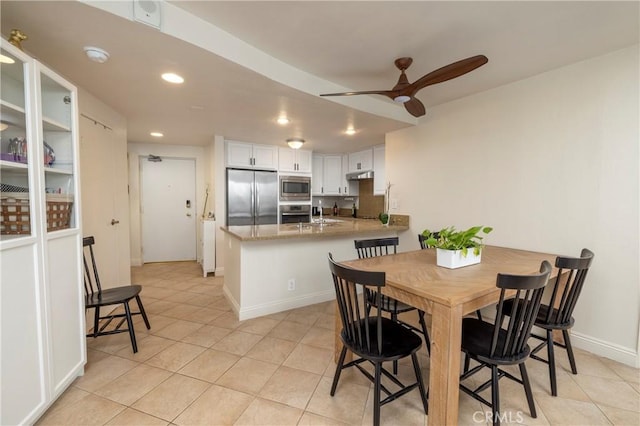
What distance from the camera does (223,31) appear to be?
5.90 feet

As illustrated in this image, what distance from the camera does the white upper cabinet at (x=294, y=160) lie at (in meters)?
4.84

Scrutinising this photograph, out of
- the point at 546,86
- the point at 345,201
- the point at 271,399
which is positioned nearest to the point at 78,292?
the point at 271,399

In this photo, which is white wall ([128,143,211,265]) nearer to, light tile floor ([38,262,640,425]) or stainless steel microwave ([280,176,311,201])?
stainless steel microwave ([280,176,311,201])

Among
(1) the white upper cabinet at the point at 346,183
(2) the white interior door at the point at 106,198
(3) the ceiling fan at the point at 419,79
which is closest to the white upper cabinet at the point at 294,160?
(1) the white upper cabinet at the point at 346,183

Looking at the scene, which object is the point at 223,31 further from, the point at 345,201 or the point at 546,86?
the point at 345,201

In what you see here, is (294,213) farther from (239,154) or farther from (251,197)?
(239,154)

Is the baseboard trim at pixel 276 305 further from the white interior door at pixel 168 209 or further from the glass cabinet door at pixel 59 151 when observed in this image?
the white interior door at pixel 168 209

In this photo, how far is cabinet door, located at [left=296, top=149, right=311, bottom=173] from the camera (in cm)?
502

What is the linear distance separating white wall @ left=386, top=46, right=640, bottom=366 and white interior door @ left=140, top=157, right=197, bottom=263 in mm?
4517

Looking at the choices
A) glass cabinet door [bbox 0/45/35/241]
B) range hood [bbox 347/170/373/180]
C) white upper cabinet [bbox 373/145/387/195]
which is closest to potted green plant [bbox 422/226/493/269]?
glass cabinet door [bbox 0/45/35/241]

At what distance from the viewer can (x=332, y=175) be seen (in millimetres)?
5559

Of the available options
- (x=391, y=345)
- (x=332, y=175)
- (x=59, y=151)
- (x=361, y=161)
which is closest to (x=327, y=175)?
(x=332, y=175)

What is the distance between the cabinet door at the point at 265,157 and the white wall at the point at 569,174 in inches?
111

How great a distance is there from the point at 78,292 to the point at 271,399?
142cm
